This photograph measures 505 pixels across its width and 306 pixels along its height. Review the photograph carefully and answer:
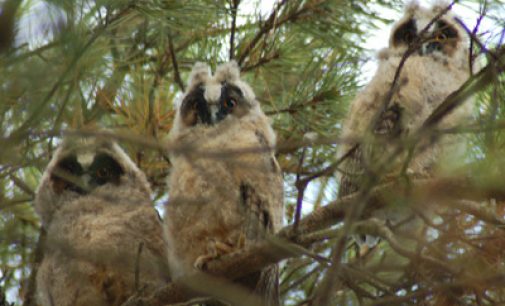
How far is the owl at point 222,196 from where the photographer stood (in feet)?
10.8

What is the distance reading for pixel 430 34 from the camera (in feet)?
12.8

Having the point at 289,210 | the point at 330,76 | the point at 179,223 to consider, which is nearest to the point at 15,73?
the point at 179,223

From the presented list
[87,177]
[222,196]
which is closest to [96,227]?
Result: [87,177]

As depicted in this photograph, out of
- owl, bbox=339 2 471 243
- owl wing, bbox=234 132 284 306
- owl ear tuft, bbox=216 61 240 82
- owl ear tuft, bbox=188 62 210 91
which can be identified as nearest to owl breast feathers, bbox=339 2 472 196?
owl, bbox=339 2 471 243

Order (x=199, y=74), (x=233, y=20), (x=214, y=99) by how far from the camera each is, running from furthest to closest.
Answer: (x=233, y=20) < (x=199, y=74) < (x=214, y=99)

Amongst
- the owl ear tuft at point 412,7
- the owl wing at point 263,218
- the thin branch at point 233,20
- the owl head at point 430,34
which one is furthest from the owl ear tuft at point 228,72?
the owl ear tuft at point 412,7

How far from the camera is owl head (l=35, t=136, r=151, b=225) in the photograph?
3.79 m

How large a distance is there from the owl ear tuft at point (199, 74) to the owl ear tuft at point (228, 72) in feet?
0.18

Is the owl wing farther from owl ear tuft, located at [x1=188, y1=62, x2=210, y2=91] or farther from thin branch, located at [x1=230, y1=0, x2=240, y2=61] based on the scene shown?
thin branch, located at [x1=230, y1=0, x2=240, y2=61]

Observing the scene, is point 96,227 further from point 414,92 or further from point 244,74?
point 414,92

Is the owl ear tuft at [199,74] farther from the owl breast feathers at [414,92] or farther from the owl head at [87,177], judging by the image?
the owl breast feathers at [414,92]

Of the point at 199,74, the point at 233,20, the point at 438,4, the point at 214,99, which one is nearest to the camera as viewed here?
the point at 214,99

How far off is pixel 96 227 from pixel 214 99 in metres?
0.77

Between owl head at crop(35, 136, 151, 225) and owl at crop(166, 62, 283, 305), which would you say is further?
owl head at crop(35, 136, 151, 225)
